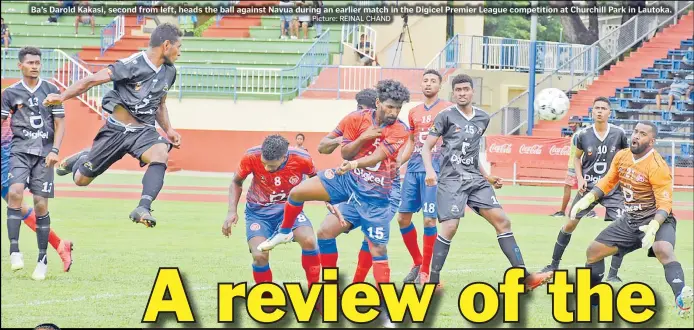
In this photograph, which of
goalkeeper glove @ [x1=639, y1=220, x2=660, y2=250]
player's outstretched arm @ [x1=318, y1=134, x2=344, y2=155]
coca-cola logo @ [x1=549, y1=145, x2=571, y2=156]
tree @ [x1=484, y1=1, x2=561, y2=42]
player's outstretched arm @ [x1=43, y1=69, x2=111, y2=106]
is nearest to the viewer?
player's outstretched arm @ [x1=43, y1=69, x2=111, y2=106]

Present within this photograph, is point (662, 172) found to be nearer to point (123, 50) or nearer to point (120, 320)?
point (120, 320)

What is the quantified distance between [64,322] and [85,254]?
4730 millimetres

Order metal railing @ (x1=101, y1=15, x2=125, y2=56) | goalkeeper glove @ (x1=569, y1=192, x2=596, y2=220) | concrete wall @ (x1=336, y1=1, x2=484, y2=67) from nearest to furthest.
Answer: goalkeeper glove @ (x1=569, y1=192, x2=596, y2=220) → metal railing @ (x1=101, y1=15, x2=125, y2=56) → concrete wall @ (x1=336, y1=1, x2=484, y2=67)

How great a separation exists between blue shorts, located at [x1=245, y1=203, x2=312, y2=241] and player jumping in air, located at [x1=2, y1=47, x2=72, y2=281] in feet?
8.19

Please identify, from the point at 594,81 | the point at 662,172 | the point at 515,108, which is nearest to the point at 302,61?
the point at 515,108

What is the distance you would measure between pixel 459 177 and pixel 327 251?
163 cm

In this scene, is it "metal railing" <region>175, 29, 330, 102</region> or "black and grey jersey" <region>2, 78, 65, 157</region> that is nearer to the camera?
"black and grey jersey" <region>2, 78, 65, 157</region>

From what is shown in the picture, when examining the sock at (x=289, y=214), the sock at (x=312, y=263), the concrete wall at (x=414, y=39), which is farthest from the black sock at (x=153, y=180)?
the concrete wall at (x=414, y=39)

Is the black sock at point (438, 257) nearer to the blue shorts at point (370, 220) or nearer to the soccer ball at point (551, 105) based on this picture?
the blue shorts at point (370, 220)

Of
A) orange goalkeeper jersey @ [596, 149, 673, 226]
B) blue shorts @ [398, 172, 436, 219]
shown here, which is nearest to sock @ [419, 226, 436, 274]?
blue shorts @ [398, 172, 436, 219]

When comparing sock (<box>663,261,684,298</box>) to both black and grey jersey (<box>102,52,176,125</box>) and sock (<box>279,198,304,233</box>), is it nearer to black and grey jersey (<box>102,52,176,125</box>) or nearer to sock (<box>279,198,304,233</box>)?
sock (<box>279,198,304,233</box>)

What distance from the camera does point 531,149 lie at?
30031mm

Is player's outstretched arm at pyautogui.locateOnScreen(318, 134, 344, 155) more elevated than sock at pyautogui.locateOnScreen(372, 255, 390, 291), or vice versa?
player's outstretched arm at pyautogui.locateOnScreen(318, 134, 344, 155)

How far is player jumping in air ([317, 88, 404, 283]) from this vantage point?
34.1ft
